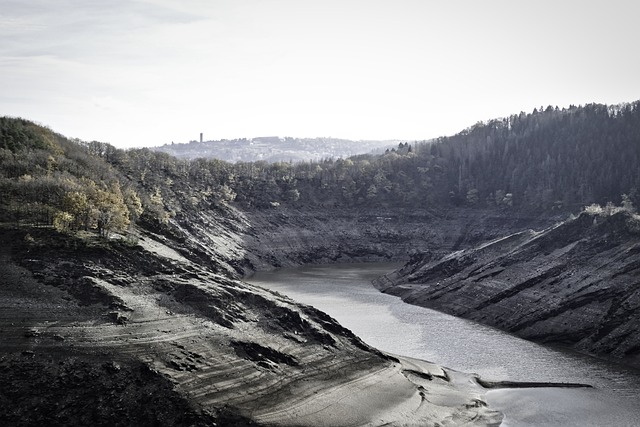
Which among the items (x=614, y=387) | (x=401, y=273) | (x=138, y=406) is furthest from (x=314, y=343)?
(x=401, y=273)

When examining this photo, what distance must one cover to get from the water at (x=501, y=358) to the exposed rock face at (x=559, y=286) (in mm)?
3271

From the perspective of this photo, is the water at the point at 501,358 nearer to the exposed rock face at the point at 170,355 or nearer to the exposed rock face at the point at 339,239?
the exposed rock face at the point at 170,355

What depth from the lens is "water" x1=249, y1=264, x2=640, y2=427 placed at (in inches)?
2302

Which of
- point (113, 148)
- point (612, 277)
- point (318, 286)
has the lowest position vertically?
point (318, 286)

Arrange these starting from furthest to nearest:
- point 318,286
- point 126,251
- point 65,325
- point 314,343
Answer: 1. point 318,286
2. point 126,251
3. point 314,343
4. point 65,325

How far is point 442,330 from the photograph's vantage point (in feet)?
305

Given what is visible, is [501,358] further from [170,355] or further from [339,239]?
[339,239]

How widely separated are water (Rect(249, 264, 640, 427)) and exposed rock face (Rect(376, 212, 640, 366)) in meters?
A: 3.27

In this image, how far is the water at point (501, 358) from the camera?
58466mm

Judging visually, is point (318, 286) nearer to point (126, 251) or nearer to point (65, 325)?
point (126, 251)

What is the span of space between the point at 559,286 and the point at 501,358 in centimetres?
2259

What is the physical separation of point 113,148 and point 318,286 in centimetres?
9597

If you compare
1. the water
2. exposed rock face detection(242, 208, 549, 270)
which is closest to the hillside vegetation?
the water

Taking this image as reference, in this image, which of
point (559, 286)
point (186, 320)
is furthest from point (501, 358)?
point (186, 320)
